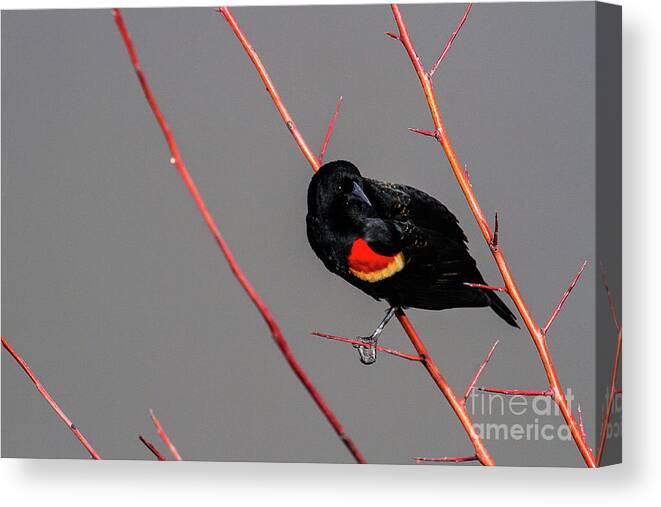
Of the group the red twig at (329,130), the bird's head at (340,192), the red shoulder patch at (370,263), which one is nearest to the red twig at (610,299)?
the red shoulder patch at (370,263)

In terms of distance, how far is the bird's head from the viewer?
2320 mm

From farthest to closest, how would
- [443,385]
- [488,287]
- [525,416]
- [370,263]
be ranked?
1. [525,416]
2. [370,263]
3. [488,287]
4. [443,385]

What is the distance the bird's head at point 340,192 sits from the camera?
2.32 meters

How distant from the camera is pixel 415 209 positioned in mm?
2387

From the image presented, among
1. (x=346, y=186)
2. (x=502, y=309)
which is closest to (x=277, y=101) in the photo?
(x=346, y=186)

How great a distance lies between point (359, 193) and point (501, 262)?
392 millimetres

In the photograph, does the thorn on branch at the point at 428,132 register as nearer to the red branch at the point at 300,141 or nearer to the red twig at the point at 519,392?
the red branch at the point at 300,141

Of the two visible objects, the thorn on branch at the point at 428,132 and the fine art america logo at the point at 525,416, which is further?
the fine art america logo at the point at 525,416

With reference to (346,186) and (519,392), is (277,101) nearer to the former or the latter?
(346,186)

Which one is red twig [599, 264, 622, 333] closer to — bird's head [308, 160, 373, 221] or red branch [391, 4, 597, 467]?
red branch [391, 4, 597, 467]

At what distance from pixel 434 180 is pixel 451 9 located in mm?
461

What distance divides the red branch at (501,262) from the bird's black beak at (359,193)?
9.6 inches

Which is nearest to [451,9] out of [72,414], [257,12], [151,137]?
[257,12]

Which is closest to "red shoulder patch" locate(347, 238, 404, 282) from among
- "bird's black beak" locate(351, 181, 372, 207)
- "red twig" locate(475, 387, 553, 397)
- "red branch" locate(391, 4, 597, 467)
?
"bird's black beak" locate(351, 181, 372, 207)
